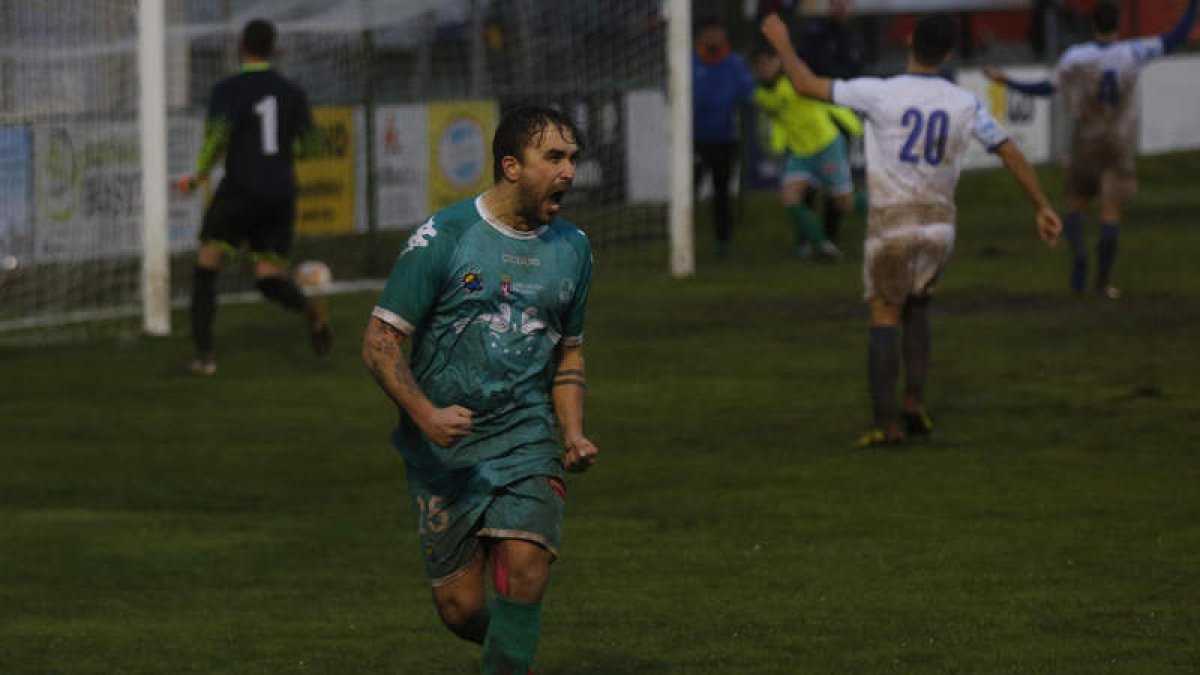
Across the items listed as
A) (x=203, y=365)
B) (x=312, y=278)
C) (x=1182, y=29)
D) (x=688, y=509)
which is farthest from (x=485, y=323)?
(x=1182, y=29)

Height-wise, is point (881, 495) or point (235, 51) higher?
point (235, 51)

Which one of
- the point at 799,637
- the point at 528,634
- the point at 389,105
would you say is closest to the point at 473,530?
the point at 528,634

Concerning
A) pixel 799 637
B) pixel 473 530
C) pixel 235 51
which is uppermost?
pixel 235 51

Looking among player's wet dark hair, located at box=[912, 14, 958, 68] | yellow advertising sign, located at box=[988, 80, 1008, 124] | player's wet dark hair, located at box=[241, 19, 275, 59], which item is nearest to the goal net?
player's wet dark hair, located at box=[241, 19, 275, 59]

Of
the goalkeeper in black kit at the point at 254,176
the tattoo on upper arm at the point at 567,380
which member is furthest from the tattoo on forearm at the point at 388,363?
the goalkeeper in black kit at the point at 254,176

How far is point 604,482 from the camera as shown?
11.6 metres

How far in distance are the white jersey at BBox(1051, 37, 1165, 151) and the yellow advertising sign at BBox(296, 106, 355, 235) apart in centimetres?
718

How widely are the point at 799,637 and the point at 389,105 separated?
50.8ft

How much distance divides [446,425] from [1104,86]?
12650 millimetres

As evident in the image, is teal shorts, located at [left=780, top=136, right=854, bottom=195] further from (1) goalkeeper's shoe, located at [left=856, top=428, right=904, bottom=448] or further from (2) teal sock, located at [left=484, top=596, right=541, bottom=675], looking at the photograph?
(2) teal sock, located at [left=484, top=596, right=541, bottom=675]

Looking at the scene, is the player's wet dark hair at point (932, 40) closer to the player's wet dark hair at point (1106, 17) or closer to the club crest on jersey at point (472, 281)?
the player's wet dark hair at point (1106, 17)

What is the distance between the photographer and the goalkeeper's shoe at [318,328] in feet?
52.2

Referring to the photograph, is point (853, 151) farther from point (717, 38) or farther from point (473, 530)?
point (473, 530)

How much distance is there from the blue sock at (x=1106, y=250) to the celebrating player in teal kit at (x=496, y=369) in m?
12.5
